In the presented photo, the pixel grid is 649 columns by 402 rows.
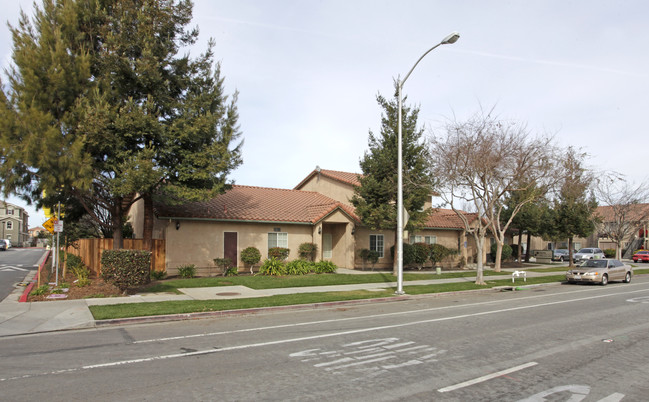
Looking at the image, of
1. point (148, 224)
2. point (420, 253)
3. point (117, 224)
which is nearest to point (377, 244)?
point (420, 253)

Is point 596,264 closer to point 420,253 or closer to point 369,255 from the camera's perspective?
point 420,253

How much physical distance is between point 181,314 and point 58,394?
6046mm

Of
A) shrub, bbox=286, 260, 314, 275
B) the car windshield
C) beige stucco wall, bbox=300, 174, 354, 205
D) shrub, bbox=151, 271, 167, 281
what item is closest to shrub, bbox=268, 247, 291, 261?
shrub, bbox=286, 260, 314, 275

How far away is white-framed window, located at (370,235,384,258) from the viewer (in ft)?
90.4

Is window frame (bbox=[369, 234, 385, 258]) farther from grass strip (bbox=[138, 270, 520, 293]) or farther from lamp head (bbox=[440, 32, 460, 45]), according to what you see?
lamp head (bbox=[440, 32, 460, 45])

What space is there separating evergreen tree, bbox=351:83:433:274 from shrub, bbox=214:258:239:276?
297 inches

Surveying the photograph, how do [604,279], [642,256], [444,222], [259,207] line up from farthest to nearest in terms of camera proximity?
[642,256]
[444,222]
[259,207]
[604,279]

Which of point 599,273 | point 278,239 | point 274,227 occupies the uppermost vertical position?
point 274,227

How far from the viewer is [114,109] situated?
1530cm

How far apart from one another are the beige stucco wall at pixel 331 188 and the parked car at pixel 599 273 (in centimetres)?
1344

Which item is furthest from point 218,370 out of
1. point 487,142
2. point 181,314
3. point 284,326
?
point 487,142

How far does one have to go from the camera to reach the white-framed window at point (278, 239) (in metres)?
23.5

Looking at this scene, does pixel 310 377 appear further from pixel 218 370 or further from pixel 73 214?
pixel 73 214

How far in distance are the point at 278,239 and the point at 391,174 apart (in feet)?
23.7
